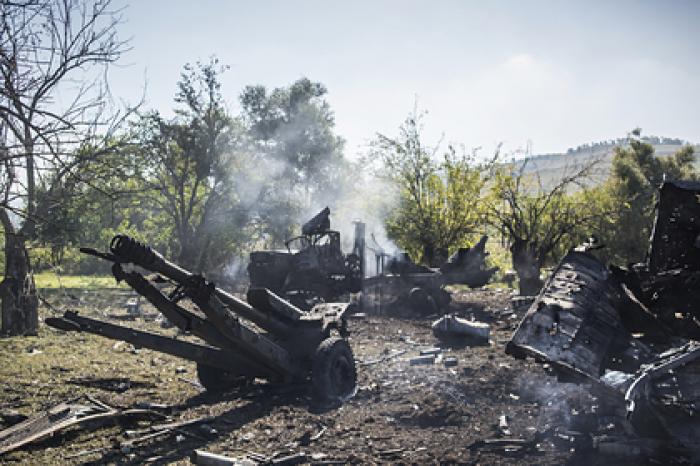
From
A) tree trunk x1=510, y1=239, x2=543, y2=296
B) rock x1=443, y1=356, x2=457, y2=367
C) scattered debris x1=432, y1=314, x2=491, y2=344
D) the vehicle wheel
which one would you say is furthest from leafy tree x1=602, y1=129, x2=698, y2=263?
the vehicle wheel

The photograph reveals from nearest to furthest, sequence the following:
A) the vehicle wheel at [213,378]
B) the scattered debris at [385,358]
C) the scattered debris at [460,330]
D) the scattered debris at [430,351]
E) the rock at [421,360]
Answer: the vehicle wheel at [213,378]
the rock at [421,360]
the scattered debris at [385,358]
the scattered debris at [430,351]
the scattered debris at [460,330]

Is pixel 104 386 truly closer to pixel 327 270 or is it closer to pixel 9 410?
pixel 9 410

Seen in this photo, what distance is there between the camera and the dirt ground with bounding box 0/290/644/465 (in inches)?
199

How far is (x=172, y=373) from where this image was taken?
8570 mm

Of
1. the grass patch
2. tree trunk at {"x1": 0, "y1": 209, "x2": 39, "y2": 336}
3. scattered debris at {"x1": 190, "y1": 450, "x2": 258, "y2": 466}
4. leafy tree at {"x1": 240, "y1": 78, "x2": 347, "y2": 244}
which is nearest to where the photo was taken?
scattered debris at {"x1": 190, "y1": 450, "x2": 258, "y2": 466}

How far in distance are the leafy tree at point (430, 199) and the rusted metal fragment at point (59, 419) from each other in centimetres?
1752

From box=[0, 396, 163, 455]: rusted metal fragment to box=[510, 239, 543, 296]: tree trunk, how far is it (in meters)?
13.3

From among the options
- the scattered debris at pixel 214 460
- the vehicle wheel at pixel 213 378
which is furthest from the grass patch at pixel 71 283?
the scattered debris at pixel 214 460

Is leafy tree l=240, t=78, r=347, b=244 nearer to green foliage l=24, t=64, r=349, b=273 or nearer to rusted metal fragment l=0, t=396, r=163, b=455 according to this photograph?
green foliage l=24, t=64, r=349, b=273

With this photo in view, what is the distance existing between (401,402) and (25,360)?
6350mm

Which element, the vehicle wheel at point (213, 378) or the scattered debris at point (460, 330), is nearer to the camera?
the vehicle wheel at point (213, 378)

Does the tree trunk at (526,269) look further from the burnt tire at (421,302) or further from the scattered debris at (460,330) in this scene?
the scattered debris at (460,330)

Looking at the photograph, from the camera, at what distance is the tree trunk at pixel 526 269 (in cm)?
1672

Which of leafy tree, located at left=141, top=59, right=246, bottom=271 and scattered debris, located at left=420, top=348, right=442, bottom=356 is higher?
leafy tree, located at left=141, top=59, right=246, bottom=271
